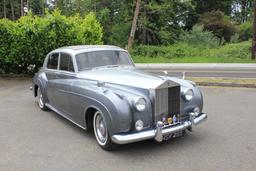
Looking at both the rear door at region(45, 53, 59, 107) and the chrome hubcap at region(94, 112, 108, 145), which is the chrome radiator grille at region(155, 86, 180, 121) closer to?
the chrome hubcap at region(94, 112, 108, 145)

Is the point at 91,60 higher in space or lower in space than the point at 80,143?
higher

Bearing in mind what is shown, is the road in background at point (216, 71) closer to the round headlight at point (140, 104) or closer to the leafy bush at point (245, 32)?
the round headlight at point (140, 104)

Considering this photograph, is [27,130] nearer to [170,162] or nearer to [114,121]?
[114,121]

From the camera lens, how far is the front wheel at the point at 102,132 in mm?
4741

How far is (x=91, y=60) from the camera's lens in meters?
6.13

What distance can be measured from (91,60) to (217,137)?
2936mm

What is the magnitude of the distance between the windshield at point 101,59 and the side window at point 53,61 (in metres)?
1.10

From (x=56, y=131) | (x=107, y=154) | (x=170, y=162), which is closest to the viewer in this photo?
(x=170, y=162)

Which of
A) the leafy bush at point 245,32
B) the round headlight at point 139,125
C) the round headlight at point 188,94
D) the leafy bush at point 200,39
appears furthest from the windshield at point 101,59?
the leafy bush at point 245,32

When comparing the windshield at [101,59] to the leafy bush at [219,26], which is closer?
the windshield at [101,59]

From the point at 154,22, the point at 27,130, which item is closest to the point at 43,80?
the point at 27,130

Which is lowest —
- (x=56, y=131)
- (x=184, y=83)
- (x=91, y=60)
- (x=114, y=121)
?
(x=56, y=131)

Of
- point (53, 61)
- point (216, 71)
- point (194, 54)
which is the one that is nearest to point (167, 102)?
point (53, 61)

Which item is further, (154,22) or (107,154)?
(154,22)
